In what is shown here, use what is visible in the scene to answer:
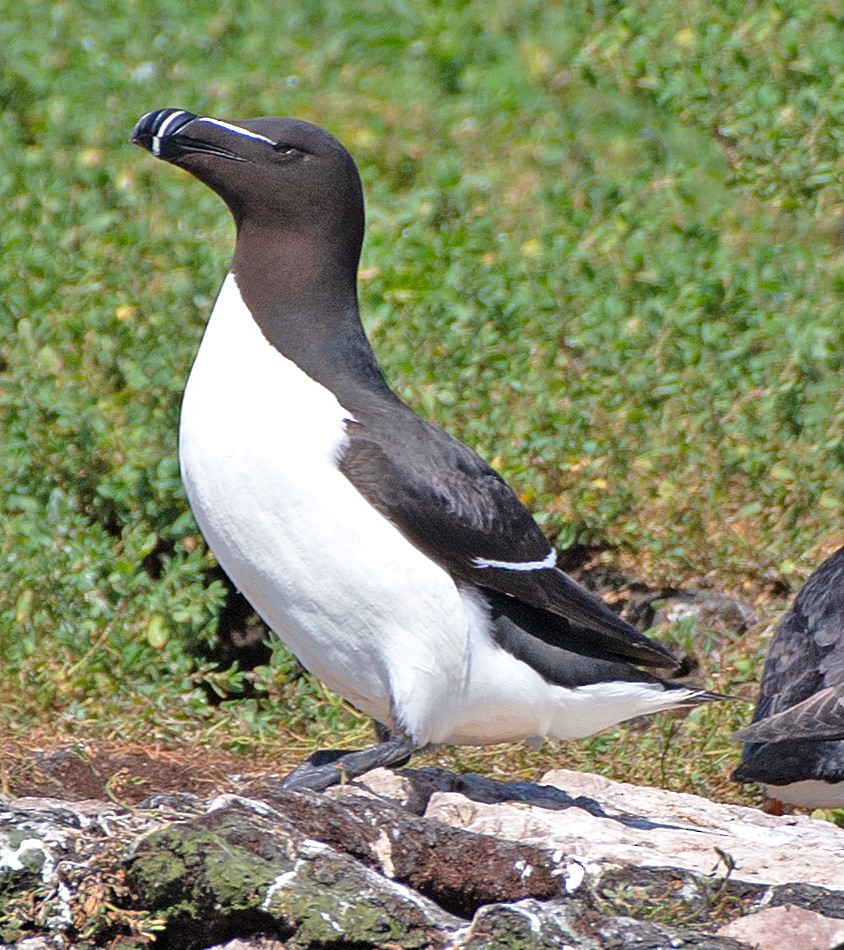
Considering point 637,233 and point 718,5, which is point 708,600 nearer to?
point 637,233

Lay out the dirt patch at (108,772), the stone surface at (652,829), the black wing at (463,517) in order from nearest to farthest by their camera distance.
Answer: the stone surface at (652,829)
the black wing at (463,517)
the dirt patch at (108,772)

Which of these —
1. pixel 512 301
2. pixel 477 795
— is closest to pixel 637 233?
pixel 512 301

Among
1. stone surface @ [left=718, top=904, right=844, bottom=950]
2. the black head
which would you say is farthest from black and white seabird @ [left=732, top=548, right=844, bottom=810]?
the black head

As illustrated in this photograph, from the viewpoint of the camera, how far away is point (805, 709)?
5027 mm

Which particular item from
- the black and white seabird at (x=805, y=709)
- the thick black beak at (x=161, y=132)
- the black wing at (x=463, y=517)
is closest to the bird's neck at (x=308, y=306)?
the black wing at (x=463, y=517)

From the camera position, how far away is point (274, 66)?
10.9 metres

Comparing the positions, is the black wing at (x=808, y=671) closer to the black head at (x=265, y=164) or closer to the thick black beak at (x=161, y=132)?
the black head at (x=265, y=164)

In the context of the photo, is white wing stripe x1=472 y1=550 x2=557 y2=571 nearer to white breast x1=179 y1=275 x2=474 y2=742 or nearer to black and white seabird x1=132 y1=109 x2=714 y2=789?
black and white seabird x1=132 y1=109 x2=714 y2=789

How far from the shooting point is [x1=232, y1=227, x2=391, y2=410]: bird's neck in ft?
15.8

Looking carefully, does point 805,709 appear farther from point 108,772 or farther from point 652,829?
point 108,772

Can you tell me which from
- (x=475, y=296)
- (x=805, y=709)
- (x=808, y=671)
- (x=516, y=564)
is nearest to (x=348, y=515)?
(x=516, y=564)

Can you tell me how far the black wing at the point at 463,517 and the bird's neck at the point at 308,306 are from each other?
0.17 metres

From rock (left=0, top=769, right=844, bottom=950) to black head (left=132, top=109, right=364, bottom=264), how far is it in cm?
165

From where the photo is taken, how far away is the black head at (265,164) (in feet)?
16.1
